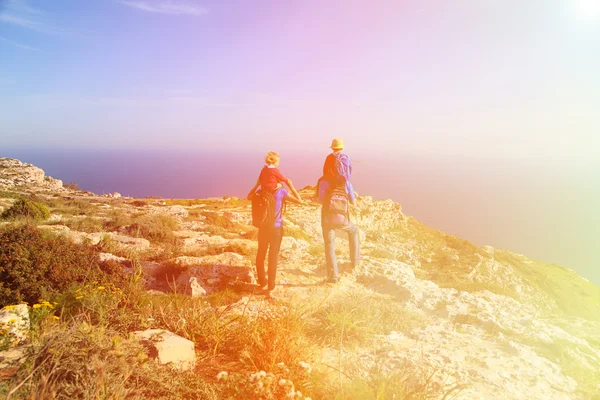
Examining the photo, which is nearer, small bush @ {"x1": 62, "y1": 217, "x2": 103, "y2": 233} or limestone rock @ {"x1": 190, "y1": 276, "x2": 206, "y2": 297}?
limestone rock @ {"x1": 190, "y1": 276, "x2": 206, "y2": 297}

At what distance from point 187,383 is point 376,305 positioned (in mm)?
3414

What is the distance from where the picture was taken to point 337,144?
20.8ft

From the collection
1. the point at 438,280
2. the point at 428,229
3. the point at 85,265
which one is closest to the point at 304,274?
the point at 438,280

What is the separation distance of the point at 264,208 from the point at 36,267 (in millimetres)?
3588

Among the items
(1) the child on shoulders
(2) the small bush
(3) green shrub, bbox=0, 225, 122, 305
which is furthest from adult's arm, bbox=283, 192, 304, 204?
(2) the small bush

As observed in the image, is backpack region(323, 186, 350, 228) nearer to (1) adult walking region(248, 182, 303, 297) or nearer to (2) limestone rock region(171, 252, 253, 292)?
(1) adult walking region(248, 182, 303, 297)

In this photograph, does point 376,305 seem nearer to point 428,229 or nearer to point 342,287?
point 342,287

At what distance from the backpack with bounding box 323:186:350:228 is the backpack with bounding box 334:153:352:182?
236 mm

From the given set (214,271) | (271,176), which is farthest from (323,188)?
(214,271)

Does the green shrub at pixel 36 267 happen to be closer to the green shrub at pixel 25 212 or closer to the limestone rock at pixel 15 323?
the limestone rock at pixel 15 323

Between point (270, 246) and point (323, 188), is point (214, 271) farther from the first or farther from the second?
point (323, 188)

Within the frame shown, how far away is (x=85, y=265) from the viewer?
530 cm

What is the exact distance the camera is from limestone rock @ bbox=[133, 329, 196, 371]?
10.7ft

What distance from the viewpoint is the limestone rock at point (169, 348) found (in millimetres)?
3252
